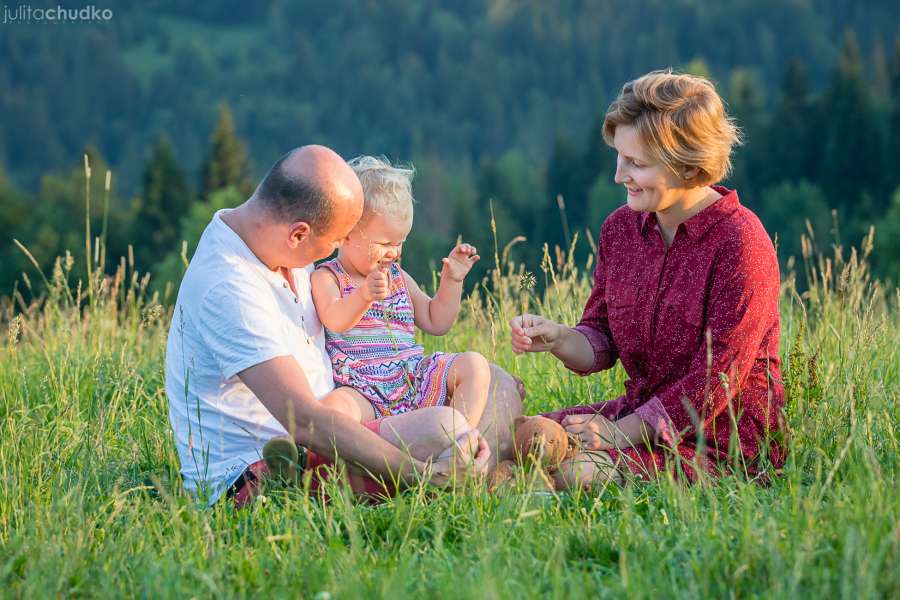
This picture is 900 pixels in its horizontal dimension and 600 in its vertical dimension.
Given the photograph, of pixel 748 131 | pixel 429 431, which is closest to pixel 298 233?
pixel 429 431

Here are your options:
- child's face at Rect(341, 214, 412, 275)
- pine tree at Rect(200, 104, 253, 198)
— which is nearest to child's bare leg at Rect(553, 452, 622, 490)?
child's face at Rect(341, 214, 412, 275)

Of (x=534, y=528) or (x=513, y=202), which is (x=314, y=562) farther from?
(x=513, y=202)

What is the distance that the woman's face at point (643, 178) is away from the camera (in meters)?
3.95

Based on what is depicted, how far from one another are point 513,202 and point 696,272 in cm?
6565

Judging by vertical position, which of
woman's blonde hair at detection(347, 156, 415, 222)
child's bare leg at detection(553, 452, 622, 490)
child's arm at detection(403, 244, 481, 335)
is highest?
woman's blonde hair at detection(347, 156, 415, 222)

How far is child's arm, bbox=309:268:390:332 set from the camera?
3842mm

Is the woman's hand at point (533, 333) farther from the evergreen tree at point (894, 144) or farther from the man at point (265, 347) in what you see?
the evergreen tree at point (894, 144)

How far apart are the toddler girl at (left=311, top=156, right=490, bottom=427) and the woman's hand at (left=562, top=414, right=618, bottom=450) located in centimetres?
37

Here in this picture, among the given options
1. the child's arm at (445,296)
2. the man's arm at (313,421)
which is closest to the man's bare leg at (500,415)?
the child's arm at (445,296)

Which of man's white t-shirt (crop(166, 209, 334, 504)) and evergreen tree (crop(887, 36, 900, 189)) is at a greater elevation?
man's white t-shirt (crop(166, 209, 334, 504))

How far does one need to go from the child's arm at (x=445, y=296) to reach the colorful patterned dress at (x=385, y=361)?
0.44ft

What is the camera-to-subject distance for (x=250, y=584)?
9.64 ft

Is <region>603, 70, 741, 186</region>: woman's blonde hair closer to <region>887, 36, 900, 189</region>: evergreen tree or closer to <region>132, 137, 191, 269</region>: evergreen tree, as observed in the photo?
<region>887, 36, 900, 189</region>: evergreen tree

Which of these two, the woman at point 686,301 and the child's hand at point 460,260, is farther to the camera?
the child's hand at point 460,260
